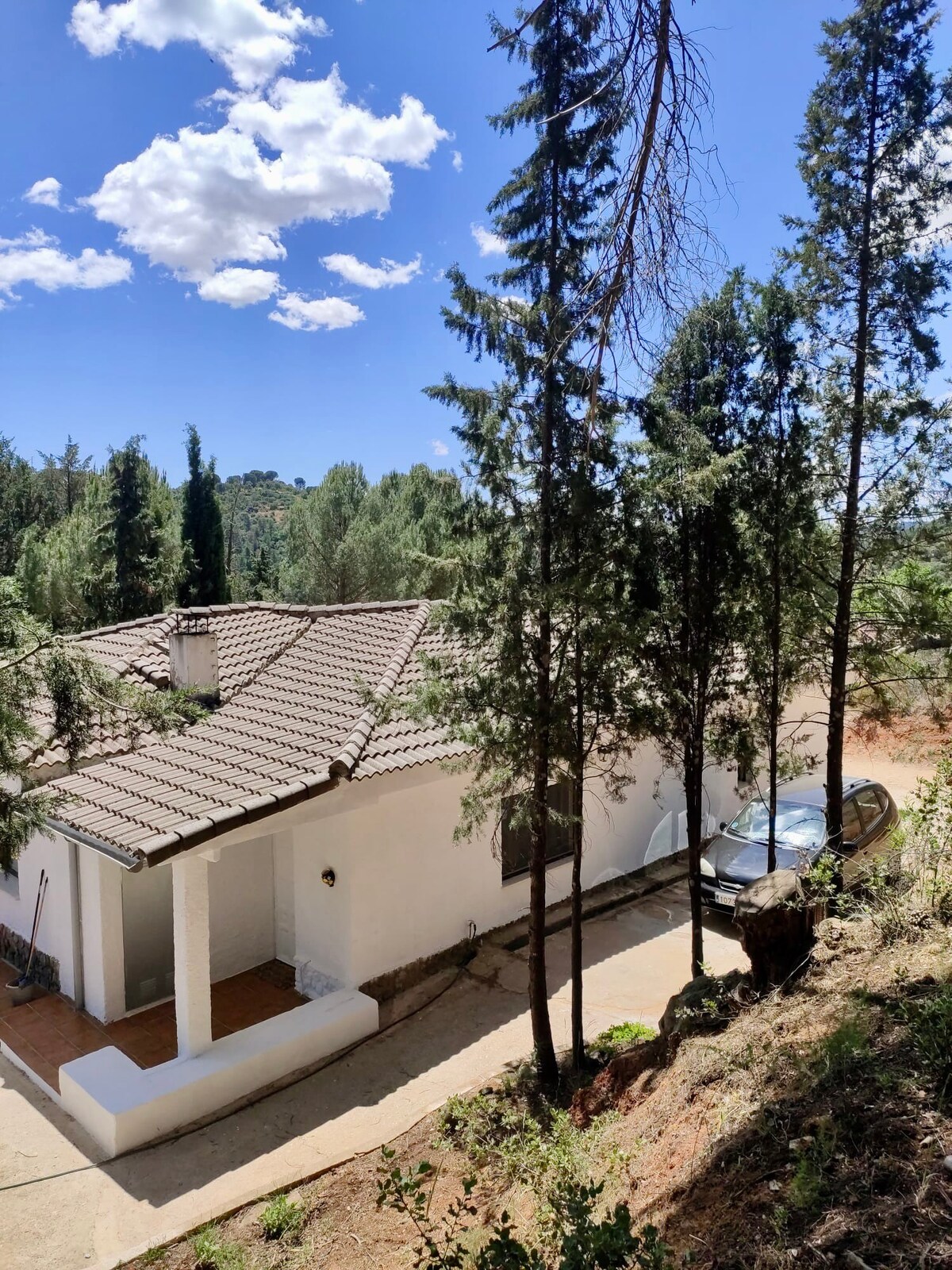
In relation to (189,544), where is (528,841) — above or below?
below

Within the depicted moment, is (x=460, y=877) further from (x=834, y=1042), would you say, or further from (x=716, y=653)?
(x=834, y=1042)

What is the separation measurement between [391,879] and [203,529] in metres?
21.3

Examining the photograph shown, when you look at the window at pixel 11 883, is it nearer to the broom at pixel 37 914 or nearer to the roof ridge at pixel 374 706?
the broom at pixel 37 914

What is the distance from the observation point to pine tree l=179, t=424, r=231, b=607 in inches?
1086

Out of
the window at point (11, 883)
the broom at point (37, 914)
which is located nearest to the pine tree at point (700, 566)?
the broom at point (37, 914)

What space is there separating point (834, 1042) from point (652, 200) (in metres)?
4.39

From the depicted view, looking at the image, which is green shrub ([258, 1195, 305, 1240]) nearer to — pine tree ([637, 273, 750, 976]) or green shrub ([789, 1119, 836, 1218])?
green shrub ([789, 1119, 836, 1218])

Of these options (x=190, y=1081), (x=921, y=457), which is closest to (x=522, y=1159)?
(x=190, y=1081)

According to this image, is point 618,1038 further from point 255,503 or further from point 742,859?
point 255,503

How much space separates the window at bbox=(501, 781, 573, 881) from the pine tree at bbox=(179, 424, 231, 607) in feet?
62.2

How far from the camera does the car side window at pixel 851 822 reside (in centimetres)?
1088

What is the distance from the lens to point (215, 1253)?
5379 millimetres

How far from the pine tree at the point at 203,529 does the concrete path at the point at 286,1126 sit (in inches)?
806

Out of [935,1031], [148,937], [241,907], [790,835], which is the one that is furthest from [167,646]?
[935,1031]
